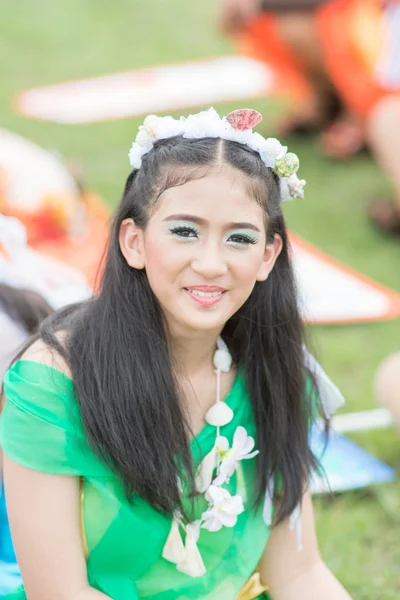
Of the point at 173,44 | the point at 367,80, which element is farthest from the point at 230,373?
the point at 173,44

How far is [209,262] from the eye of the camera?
1683mm

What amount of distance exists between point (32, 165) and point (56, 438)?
9.90 feet

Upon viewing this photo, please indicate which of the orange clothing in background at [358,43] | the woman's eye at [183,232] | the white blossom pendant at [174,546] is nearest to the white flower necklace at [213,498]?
the white blossom pendant at [174,546]

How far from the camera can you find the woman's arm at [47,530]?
1.72 meters

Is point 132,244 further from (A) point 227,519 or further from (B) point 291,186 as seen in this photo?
(A) point 227,519

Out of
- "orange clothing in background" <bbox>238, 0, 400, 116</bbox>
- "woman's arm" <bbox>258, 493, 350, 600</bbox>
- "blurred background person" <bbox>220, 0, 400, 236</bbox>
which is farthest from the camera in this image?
Result: "orange clothing in background" <bbox>238, 0, 400, 116</bbox>

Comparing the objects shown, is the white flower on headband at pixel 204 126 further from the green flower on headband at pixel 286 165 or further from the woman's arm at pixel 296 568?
the woman's arm at pixel 296 568

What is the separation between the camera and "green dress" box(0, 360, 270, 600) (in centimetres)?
172

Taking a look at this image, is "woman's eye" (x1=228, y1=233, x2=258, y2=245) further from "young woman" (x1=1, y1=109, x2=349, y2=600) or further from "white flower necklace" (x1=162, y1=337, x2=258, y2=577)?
"white flower necklace" (x1=162, y1=337, x2=258, y2=577)

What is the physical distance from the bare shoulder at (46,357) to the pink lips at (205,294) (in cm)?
28

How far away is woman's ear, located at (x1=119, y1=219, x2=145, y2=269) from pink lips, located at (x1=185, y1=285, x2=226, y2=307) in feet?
0.40

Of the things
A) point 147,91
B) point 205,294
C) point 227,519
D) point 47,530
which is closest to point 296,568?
point 227,519

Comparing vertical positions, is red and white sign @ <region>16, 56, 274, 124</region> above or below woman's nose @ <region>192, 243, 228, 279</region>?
above

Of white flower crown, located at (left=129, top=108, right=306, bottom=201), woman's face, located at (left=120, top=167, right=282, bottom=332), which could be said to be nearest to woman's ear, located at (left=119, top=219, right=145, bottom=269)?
woman's face, located at (left=120, top=167, right=282, bottom=332)
